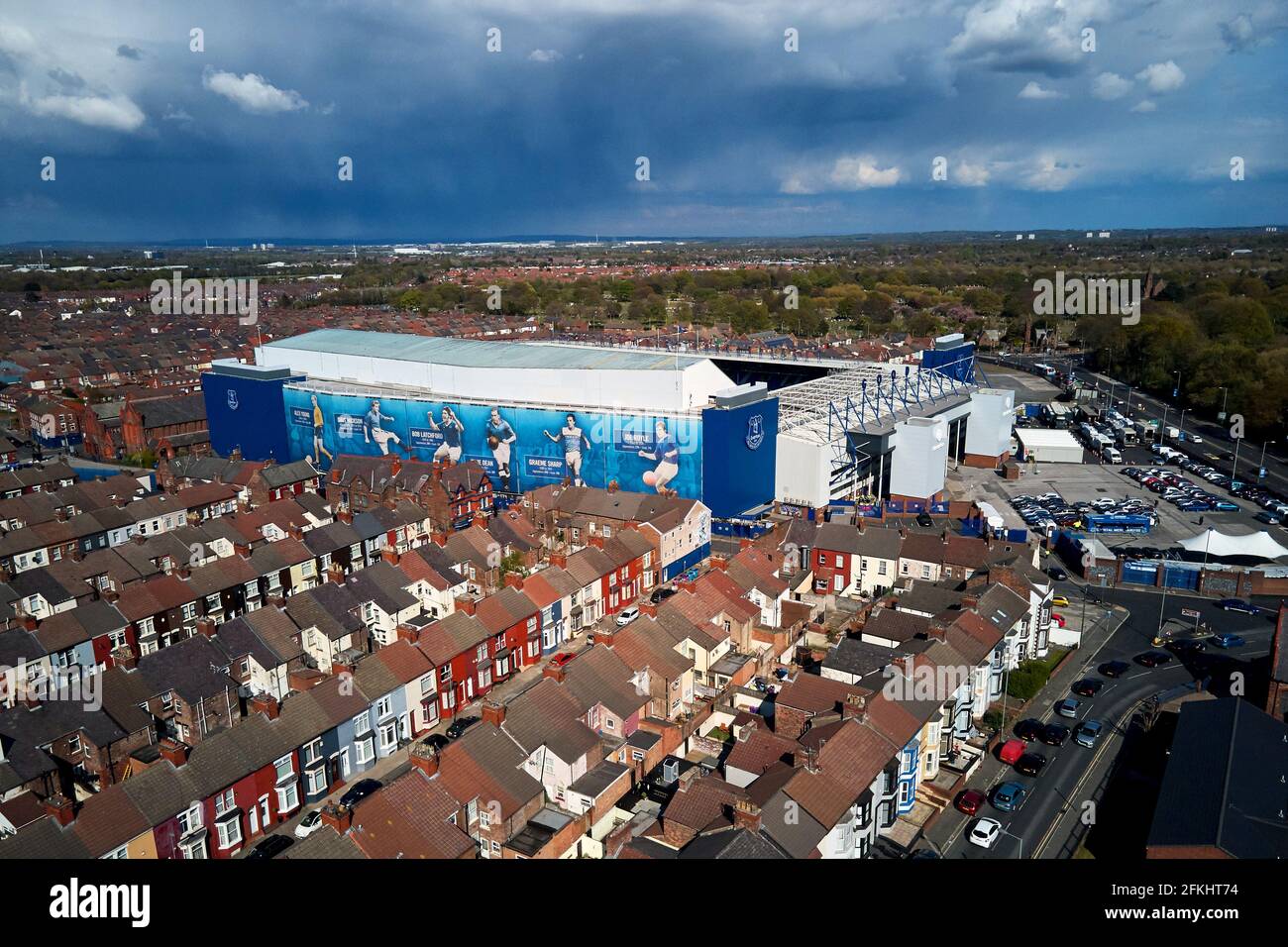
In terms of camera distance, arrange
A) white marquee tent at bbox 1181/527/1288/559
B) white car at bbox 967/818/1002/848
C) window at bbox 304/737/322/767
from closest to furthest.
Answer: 1. white car at bbox 967/818/1002/848
2. window at bbox 304/737/322/767
3. white marquee tent at bbox 1181/527/1288/559

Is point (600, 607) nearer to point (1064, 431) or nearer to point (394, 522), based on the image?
point (394, 522)

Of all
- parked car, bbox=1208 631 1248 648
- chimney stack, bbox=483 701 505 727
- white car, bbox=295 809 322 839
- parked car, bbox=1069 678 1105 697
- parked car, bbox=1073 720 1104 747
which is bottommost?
white car, bbox=295 809 322 839

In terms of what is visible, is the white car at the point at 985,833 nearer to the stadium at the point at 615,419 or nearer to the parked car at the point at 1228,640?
the parked car at the point at 1228,640

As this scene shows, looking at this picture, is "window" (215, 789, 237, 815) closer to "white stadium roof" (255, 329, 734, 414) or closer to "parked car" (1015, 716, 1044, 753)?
"parked car" (1015, 716, 1044, 753)

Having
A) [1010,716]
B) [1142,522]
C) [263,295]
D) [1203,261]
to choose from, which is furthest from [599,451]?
[1203,261]

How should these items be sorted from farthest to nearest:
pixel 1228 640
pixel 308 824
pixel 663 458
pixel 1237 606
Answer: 1. pixel 663 458
2. pixel 1237 606
3. pixel 1228 640
4. pixel 308 824

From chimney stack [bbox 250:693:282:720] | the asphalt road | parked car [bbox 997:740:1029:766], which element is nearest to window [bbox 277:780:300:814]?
chimney stack [bbox 250:693:282:720]

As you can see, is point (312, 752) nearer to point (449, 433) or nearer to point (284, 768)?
point (284, 768)

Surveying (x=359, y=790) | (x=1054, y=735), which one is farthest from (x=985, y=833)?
(x=359, y=790)
